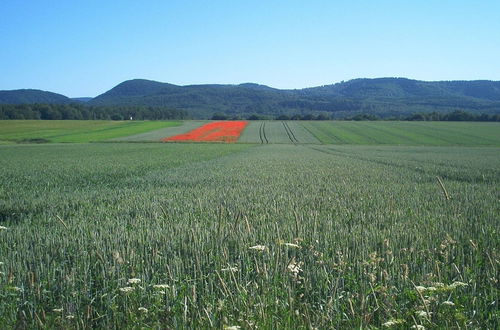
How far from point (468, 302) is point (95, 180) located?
18.3 metres

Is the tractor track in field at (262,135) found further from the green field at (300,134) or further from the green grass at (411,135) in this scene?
the green grass at (411,135)

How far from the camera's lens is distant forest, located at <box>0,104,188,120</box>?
396ft

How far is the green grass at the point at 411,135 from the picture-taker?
79312 mm

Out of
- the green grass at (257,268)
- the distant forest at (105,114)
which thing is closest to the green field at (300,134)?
the distant forest at (105,114)

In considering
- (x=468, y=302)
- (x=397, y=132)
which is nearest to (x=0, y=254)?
(x=468, y=302)

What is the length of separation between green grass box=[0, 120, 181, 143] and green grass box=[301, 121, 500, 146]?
4293 centimetres

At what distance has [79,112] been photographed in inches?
5354

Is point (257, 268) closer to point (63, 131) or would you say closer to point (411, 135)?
point (411, 135)

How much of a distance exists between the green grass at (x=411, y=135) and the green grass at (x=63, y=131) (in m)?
42.9

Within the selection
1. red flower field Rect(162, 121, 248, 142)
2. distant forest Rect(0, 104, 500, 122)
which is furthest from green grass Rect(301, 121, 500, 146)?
distant forest Rect(0, 104, 500, 122)

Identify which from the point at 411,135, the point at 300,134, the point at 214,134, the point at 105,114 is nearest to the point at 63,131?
the point at 214,134

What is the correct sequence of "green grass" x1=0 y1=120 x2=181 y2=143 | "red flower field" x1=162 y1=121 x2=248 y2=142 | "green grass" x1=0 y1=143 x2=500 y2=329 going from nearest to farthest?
1. "green grass" x1=0 y1=143 x2=500 y2=329
2. "green grass" x1=0 y1=120 x2=181 y2=143
3. "red flower field" x1=162 y1=121 x2=248 y2=142

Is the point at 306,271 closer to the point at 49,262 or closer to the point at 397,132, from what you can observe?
the point at 49,262

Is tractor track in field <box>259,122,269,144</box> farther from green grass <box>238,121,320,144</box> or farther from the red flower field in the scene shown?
the red flower field
